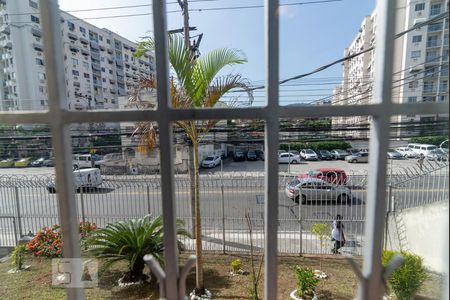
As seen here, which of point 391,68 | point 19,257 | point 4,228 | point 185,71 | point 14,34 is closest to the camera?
point 391,68

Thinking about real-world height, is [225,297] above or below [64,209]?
below

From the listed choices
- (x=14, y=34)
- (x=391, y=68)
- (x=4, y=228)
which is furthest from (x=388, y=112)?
(x=4, y=228)

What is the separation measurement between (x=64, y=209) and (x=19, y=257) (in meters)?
5.29

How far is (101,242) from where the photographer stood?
3561 mm

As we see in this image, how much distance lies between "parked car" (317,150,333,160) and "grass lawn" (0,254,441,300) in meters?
11.4

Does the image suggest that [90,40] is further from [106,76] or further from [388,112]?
[388,112]

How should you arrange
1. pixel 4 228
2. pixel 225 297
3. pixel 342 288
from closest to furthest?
pixel 225 297 < pixel 342 288 < pixel 4 228

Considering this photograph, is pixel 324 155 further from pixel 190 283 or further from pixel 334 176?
pixel 190 283

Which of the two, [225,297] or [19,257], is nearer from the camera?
[225,297]

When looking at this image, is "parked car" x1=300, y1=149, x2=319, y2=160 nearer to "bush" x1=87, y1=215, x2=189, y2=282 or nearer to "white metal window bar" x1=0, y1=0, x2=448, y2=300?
"bush" x1=87, y1=215, x2=189, y2=282

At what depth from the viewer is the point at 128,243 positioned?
358cm

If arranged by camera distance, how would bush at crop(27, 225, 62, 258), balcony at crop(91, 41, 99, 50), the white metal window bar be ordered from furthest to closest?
balcony at crop(91, 41, 99, 50) < bush at crop(27, 225, 62, 258) < the white metal window bar

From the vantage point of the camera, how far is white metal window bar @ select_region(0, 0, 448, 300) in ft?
1.87

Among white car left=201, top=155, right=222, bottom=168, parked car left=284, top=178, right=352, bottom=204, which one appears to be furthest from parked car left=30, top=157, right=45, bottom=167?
white car left=201, top=155, right=222, bottom=168
